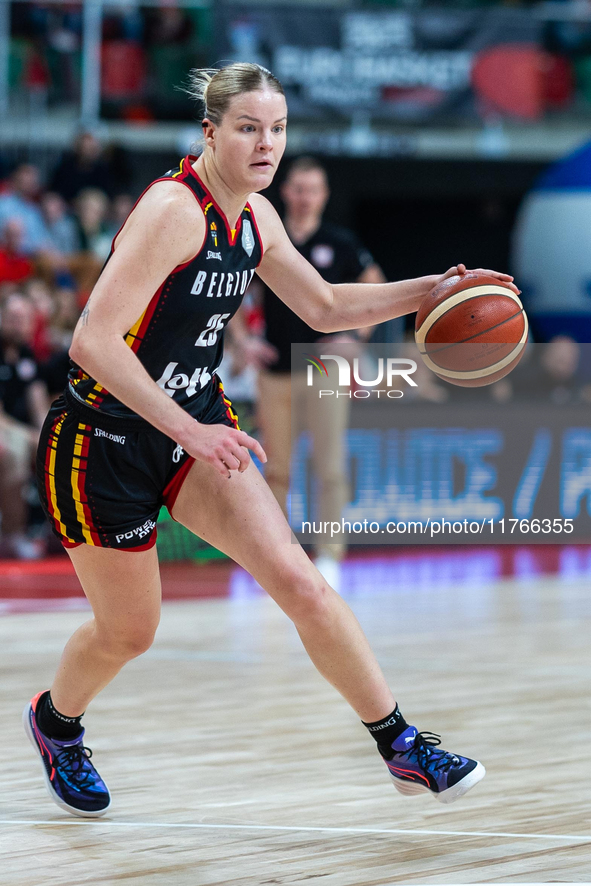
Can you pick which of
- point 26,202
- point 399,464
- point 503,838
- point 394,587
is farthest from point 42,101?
point 503,838

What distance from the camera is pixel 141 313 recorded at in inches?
112

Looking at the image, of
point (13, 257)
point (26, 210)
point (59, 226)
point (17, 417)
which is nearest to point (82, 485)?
point (17, 417)

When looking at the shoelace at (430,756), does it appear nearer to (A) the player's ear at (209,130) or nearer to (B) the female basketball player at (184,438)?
(B) the female basketball player at (184,438)

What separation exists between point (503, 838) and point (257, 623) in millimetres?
3532

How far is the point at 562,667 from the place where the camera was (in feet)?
17.8

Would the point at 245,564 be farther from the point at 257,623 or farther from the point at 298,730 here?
the point at 257,623

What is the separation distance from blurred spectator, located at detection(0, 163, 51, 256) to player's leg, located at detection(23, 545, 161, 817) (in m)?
8.60

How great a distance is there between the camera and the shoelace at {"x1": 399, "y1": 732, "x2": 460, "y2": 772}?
3012 millimetres

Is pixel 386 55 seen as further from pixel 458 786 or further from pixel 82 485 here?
pixel 458 786

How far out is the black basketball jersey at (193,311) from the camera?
115 inches

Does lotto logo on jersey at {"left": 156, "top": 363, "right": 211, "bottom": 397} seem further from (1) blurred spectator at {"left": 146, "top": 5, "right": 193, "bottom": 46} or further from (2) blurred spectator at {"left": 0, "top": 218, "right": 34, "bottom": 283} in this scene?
(1) blurred spectator at {"left": 146, "top": 5, "right": 193, "bottom": 46}

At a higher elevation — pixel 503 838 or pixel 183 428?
pixel 183 428

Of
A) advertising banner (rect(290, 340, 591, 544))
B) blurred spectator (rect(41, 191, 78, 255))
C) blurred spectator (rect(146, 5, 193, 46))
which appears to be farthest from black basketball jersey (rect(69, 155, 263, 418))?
blurred spectator (rect(146, 5, 193, 46))

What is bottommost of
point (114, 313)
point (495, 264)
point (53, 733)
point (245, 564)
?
point (495, 264)
